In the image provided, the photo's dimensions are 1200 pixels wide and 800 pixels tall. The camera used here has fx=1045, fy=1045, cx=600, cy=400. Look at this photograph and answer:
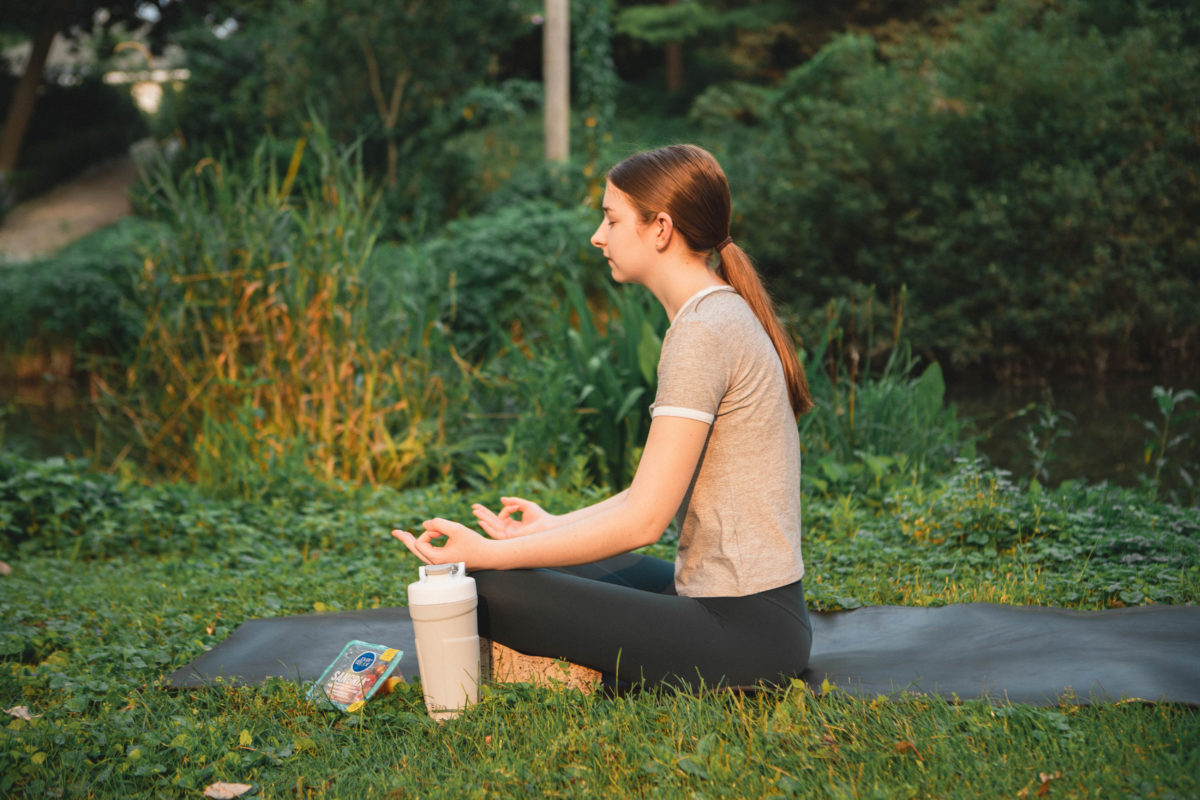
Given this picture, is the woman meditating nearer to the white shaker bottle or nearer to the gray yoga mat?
the white shaker bottle

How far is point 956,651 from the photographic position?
9.07 feet

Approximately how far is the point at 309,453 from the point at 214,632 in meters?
2.18

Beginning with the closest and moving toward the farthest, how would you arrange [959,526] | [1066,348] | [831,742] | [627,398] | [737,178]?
[831,742] < [959,526] < [627,398] < [1066,348] < [737,178]

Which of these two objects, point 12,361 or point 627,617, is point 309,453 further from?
point 12,361

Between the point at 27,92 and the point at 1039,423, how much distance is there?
751 inches

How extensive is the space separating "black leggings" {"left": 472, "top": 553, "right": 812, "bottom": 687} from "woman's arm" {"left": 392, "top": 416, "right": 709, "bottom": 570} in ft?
0.29

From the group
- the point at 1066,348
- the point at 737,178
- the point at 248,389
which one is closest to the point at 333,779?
the point at 248,389

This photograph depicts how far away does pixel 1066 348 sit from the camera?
1127 cm

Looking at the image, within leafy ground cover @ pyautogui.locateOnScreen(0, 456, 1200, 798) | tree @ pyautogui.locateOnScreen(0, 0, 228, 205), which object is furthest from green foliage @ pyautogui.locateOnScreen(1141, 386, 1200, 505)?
tree @ pyautogui.locateOnScreen(0, 0, 228, 205)

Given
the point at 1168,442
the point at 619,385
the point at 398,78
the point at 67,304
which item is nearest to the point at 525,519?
the point at 619,385

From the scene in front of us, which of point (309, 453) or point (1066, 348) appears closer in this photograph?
point (309, 453)

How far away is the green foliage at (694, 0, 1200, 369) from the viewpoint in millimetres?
10953

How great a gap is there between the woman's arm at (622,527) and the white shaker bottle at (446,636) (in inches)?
2.0

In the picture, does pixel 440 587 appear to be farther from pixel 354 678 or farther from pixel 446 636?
pixel 354 678
